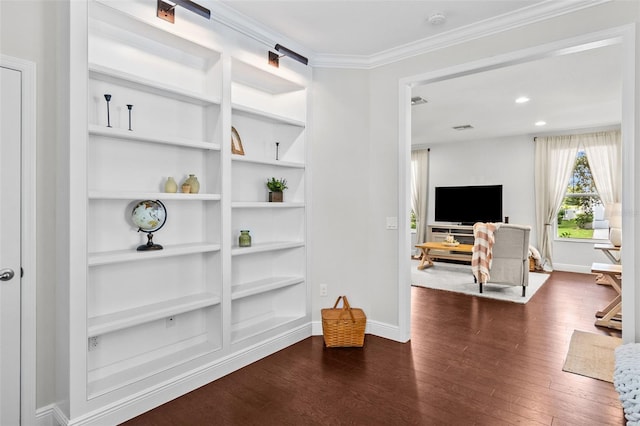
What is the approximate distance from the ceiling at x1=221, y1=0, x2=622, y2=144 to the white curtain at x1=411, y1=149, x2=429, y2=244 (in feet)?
9.53

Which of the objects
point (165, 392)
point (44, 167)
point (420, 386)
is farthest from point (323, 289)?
point (44, 167)

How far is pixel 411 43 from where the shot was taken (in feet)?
10.5

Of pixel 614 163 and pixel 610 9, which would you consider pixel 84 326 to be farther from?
pixel 614 163

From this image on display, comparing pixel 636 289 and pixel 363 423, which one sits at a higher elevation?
pixel 636 289

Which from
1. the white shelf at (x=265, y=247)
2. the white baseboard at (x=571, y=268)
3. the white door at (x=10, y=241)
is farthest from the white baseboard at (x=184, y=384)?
the white baseboard at (x=571, y=268)

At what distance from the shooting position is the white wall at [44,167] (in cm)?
203

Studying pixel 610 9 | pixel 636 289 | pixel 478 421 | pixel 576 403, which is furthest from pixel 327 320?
pixel 610 9

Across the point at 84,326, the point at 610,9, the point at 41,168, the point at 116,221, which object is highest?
the point at 610,9

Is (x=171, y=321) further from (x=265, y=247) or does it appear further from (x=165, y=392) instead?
(x=265, y=247)

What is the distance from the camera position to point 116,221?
2414 millimetres

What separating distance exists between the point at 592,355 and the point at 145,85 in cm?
406

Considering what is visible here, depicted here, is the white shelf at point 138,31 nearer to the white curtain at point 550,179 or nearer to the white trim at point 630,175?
the white trim at point 630,175

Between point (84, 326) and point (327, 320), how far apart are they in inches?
73.0

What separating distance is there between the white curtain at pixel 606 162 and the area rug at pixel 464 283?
188 centimetres
